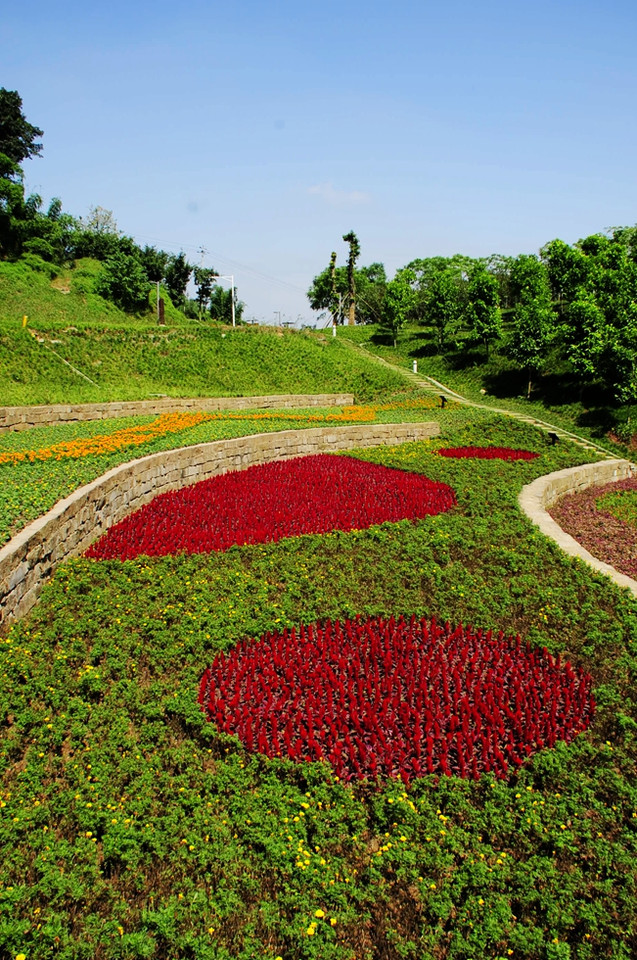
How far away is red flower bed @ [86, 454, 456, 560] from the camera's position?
30.9ft

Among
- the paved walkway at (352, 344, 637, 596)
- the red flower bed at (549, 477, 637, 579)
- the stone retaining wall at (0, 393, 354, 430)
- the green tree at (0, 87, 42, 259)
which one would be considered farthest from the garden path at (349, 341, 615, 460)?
the green tree at (0, 87, 42, 259)

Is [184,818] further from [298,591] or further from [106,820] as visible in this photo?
[298,591]

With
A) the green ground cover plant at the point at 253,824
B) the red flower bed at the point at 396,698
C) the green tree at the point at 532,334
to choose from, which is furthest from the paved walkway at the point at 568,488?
the green tree at the point at 532,334

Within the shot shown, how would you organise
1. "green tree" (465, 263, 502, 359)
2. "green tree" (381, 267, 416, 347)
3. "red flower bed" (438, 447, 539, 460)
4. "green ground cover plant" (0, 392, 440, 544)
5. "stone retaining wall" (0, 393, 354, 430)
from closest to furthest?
"green ground cover plant" (0, 392, 440, 544), "red flower bed" (438, 447, 539, 460), "stone retaining wall" (0, 393, 354, 430), "green tree" (465, 263, 502, 359), "green tree" (381, 267, 416, 347)

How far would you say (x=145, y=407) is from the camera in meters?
21.3

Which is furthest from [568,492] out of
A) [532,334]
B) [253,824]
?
[532,334]

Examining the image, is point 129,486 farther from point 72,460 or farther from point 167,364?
point 167,364

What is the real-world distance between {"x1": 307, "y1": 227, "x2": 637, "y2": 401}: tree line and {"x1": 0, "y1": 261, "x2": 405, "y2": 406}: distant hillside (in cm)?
671

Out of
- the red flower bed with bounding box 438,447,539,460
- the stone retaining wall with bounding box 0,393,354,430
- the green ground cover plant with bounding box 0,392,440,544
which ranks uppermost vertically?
the stone retaining wall with bounding box 0,393,354,430

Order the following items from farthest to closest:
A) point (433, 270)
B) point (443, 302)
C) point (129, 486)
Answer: point (433, 270) → point (443, 302) → point (129, 486)

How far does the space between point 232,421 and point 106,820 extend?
15.0m

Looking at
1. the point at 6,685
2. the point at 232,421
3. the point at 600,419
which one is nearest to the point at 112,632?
the point at 6,685

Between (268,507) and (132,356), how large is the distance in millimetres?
18688

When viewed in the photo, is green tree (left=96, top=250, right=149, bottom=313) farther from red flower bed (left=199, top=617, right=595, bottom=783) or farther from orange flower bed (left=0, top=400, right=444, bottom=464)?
red flower bed (left=199, top=617, right=595, bottom=783)
